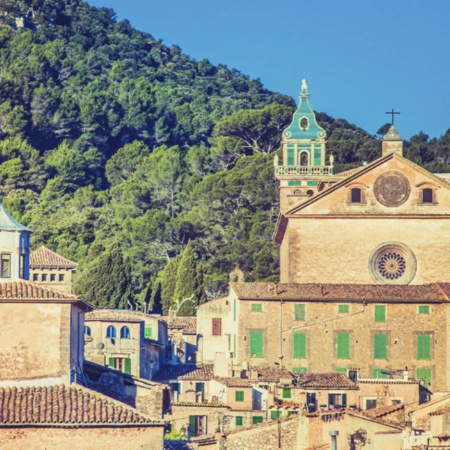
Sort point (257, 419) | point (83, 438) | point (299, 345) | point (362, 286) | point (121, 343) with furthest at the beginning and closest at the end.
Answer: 1. point (362, 286)
2. point (299, 345)
3. point (121, 343)
4. point (257, 419)
5. point (83, 438)

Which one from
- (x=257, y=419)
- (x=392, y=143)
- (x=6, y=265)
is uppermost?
(x=392, y=143)

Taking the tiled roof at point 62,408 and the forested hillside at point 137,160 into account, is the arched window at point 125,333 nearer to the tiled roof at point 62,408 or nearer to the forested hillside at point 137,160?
the forested hillside at point 137,160

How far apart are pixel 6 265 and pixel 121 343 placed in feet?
79.5

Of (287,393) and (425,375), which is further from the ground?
(425,375)

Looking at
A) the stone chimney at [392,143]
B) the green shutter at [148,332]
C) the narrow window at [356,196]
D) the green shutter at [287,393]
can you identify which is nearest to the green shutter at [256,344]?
the green shutter at [148,332]

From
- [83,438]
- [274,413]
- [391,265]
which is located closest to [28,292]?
[83,438]

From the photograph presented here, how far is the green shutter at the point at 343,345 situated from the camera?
268ft

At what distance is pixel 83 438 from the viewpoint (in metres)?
50.5

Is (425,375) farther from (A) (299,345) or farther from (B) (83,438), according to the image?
(B) (83,438)

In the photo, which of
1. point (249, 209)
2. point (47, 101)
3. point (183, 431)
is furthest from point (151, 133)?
point (183, 431)

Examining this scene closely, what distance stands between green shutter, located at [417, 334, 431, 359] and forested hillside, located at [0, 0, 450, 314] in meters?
25.1

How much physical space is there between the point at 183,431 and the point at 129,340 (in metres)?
10.4

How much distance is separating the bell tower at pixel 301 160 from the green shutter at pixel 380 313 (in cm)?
3000

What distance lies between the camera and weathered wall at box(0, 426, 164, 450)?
50.0 m
